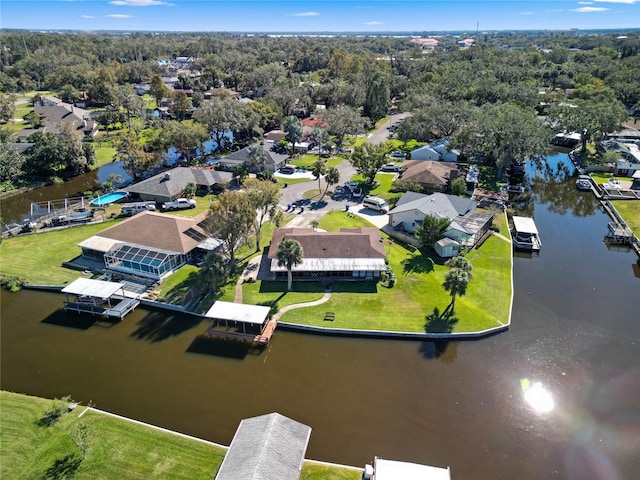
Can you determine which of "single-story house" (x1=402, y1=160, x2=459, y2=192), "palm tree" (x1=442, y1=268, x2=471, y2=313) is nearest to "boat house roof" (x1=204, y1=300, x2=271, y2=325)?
"palm tree" (x1=442, y1=268, x2=471, y2=313)

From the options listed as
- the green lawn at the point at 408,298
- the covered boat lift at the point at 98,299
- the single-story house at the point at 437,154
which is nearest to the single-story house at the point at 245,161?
the single-story house at the point at 437,154

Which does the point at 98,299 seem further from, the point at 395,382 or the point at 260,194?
the point at 395,382

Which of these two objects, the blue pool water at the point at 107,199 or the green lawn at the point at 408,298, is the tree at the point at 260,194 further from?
the blue pool water at the point at 107,199

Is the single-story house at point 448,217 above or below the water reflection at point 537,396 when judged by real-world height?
above

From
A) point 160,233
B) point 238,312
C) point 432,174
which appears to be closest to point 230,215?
point 238,312

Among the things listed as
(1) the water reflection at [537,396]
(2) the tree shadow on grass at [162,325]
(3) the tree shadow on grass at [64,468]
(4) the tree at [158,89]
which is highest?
(4) the tree at [158,89]

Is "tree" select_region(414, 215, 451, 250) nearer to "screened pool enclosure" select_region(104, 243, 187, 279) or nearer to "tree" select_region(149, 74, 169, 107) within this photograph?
"screened pool enclosure" select_region(104, 243, 187, 279)

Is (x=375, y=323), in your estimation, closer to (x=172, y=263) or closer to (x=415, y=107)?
(x=172, y=263)
